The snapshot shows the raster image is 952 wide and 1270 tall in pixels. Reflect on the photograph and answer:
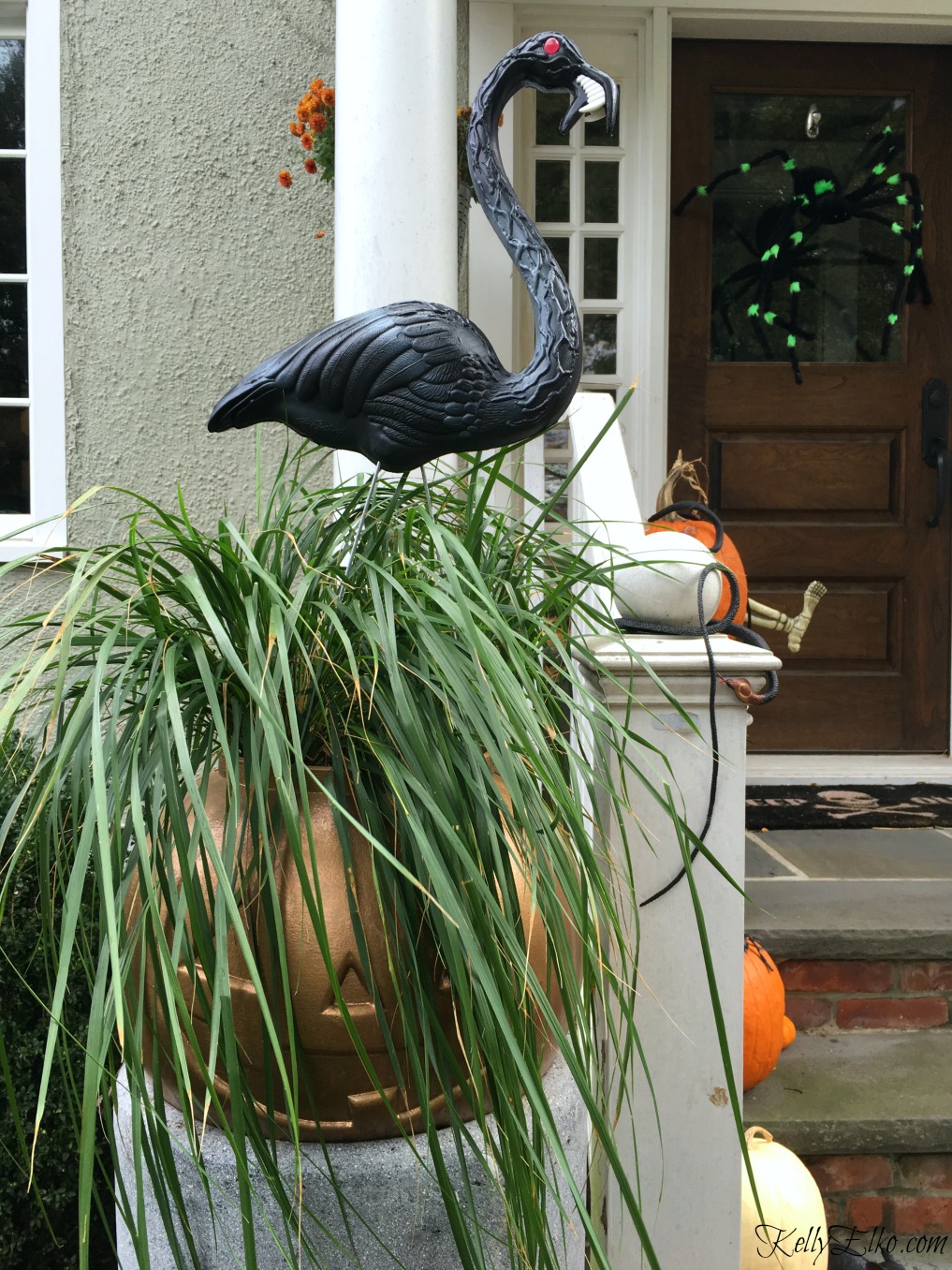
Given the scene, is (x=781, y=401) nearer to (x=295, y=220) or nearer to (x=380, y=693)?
(x=295, y=220)

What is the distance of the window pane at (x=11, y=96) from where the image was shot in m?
3.58

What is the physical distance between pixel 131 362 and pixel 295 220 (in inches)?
25.7

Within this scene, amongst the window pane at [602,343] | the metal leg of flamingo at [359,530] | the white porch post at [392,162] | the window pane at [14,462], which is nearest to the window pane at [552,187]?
the window pane at [602,343]

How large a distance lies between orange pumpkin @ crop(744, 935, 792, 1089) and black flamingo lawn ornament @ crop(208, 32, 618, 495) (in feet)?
4.11

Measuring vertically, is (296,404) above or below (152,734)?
above

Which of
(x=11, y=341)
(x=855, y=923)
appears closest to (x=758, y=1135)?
(x=855, y=923)

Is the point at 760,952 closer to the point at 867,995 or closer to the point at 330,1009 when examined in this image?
the point at 867,995

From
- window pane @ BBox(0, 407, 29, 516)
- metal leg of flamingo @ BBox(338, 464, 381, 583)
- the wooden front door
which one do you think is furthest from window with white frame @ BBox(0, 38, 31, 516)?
metal leg of flamingo @ BBox(338, 464, 381, 583)

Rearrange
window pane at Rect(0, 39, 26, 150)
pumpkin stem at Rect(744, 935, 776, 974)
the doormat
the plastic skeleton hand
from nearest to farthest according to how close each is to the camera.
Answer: pumpkin stem at Rect(744, 935, 776, 974) < the plastic skeleton hand < the doormat < window pane at Rect(0, 39, 26, 150)

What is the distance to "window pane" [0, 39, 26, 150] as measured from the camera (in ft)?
11.8

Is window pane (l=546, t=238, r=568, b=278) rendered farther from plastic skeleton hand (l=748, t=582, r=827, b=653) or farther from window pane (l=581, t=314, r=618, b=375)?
plastic skeleton hand (l=748, t=582, r=827, b=653)

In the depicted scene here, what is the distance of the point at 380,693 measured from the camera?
1209 millimetres

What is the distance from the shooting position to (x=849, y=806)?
3.56 metres

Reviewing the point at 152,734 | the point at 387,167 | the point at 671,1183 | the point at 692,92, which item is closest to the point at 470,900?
the point at 152,734
